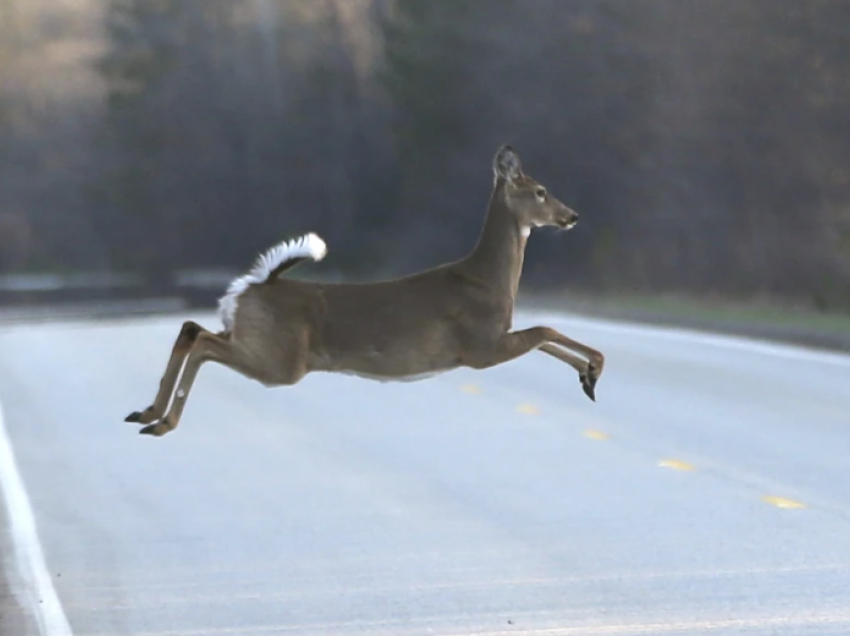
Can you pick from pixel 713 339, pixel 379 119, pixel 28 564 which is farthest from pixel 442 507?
pixel 713 339

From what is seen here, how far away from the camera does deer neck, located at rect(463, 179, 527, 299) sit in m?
2.88

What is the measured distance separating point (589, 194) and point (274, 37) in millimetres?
1743

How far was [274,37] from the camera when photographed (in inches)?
198

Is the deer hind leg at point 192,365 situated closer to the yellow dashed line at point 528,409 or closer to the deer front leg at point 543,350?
the deer front leg at point 543,350

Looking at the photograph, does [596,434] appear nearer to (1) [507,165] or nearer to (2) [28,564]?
(2) [28,564]

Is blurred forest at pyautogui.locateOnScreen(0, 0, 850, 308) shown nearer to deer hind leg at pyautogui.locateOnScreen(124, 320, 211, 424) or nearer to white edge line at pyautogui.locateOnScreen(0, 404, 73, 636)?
deer hind leg at pyautogui.locateOnScreen(124, 320, 211, 424)

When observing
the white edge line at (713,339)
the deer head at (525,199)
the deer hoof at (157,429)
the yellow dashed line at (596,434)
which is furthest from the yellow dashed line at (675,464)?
the deer hoof at (157,429)

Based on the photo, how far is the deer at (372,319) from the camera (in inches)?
111

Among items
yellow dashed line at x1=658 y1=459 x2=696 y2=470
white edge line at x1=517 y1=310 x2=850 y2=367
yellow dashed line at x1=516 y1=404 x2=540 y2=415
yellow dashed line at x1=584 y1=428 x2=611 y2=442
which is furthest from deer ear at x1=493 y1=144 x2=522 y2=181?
white edge line at x1=517 y1=310 x2=850 y2=367

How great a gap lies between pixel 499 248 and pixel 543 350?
25 cm

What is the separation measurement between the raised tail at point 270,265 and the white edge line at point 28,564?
250 inches

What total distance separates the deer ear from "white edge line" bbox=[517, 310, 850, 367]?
1881cm

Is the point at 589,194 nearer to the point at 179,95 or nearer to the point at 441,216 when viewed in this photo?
the point at 441,216

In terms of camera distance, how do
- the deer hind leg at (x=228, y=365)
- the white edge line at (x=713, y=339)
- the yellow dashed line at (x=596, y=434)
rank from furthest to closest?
the white edge line at (x=713, y=339)
the yellow dashed line at (x=596, y=434)
the deer hind leg at (x=228, y=365)
